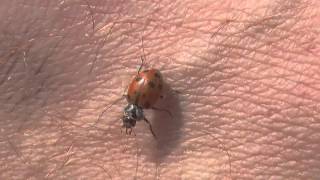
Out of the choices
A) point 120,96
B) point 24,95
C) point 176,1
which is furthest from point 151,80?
point 24,95

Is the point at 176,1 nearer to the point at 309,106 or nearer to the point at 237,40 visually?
the point at 237,40

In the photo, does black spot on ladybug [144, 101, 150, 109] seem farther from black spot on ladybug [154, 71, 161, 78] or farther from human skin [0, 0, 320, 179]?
black spot on ladybug [154, 71, 161, 78]

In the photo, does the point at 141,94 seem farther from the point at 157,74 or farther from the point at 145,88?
the point at 157,74

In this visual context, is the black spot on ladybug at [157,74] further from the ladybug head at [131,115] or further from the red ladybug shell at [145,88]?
the ladybug head at [131,115]

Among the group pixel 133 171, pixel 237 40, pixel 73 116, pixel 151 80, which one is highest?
pixel 237 40

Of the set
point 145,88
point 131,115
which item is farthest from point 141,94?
point 131,115

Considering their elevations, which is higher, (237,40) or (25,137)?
(237,40)

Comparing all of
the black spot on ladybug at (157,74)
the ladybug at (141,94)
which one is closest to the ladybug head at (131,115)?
the ladybug at (141,94)

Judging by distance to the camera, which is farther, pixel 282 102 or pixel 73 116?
pixel 73 116
